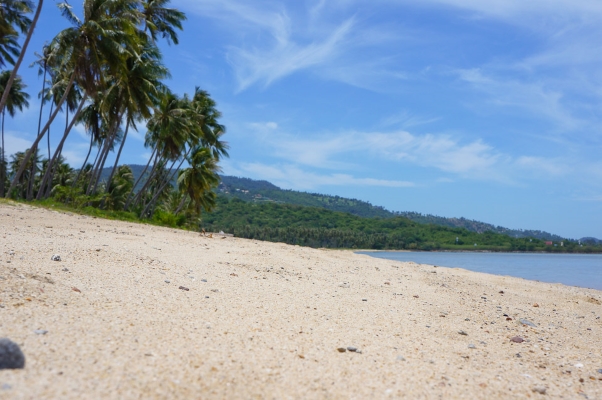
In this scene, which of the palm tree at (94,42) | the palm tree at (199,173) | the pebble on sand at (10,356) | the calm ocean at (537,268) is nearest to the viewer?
the pebble on sand at (10,356)

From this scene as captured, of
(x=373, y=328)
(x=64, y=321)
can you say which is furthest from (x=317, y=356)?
(x=64, y=321)

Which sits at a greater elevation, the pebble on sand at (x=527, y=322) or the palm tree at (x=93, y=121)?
the palm tree at (x=93, y=121)

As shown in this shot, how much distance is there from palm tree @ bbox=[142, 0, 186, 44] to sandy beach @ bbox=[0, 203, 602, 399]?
75.4 feet

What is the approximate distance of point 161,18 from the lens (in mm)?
27484

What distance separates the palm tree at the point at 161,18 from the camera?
26812mm

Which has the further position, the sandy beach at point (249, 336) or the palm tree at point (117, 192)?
the palm tree at point (117, 192)

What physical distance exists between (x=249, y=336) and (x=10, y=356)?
1.93m

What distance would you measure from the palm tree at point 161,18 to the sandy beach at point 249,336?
75.4 ft

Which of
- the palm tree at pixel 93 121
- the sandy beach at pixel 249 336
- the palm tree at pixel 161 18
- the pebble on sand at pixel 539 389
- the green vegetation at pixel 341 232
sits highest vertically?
the palm tree at pixel 161 18

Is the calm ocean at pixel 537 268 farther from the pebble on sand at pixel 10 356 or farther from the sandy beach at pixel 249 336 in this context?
the pebble on sand at pixel 10 356

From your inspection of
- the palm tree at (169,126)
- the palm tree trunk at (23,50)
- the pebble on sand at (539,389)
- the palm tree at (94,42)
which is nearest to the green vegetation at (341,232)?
the palm tree at (169,126)

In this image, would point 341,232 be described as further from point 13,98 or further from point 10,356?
point 10,356

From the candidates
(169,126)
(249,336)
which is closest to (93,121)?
(169,126)

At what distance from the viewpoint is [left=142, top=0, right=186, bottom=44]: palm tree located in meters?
26.8
